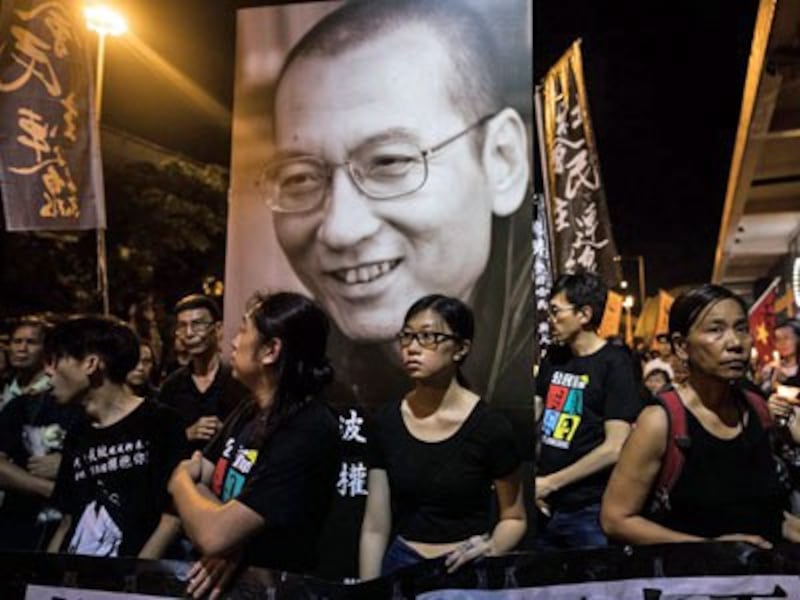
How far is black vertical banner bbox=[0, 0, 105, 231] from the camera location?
5.88 meters

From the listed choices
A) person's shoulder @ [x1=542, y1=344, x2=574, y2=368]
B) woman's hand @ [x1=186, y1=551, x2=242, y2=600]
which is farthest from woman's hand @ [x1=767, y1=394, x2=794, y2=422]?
woman's hand @ [x1=186, y1=551, x2=242, y2=600]

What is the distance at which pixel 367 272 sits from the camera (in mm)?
4277

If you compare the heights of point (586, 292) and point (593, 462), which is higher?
point (586, 292)

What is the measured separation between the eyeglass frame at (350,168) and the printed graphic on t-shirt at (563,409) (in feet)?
5.27

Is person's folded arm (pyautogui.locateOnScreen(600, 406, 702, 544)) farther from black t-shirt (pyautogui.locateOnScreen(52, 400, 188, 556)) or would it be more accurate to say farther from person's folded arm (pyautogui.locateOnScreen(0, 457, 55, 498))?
person's folded arm (pyautogui.locateOnScreen(0, 457, 55, 498))

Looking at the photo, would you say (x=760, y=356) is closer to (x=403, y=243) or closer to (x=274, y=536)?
(x=403, y=243)

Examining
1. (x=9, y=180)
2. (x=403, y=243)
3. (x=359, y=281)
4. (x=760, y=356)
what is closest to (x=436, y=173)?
(x=403, y=243)

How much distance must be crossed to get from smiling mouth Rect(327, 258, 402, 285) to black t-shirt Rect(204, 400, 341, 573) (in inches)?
54.3

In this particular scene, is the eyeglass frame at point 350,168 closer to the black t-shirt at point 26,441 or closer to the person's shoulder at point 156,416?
the person's shoulder at point 156,416

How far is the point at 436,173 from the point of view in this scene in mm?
4184

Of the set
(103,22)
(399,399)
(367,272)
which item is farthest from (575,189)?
(103,22)

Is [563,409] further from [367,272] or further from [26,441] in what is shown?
[26,441]

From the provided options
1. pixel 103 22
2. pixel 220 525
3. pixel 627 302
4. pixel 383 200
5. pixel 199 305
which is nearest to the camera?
pixel 220 525

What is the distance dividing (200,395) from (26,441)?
3.48 ft
